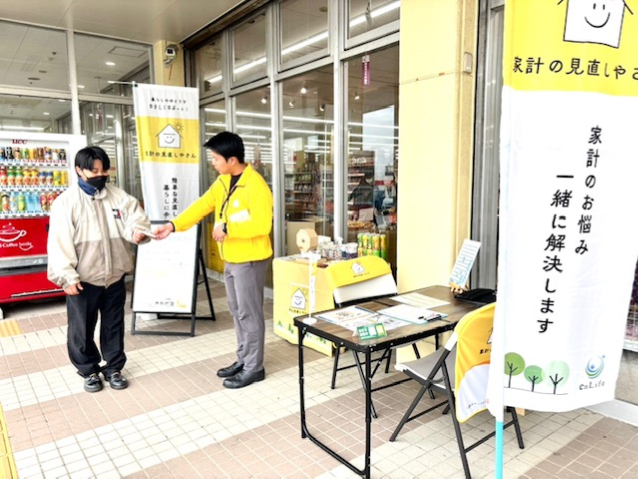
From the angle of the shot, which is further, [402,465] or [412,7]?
[412,7]

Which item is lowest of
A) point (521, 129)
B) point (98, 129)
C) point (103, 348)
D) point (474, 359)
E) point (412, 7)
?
point (103, 348)

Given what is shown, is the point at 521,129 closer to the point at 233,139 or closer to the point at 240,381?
the point at 233,139

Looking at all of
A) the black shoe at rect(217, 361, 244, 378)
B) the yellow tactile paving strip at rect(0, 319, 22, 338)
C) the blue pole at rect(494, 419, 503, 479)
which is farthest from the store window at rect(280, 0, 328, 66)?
the yellow tactile paving strip at rect(0, 319, 22, 338)

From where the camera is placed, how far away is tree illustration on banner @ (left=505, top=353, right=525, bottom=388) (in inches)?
67.4

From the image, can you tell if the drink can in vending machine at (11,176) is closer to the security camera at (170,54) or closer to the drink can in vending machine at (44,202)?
the drink can in vending machine at (44,202)

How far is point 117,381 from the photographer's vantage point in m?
3.32

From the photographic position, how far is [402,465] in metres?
2.38

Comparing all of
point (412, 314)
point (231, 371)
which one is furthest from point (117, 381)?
point (412, 314)

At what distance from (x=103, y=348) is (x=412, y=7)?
3.39 meters

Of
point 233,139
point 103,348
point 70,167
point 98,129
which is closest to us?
point 233,139

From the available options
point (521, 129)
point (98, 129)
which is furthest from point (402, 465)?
point (98, 129)

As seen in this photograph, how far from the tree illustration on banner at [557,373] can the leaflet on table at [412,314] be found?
0.77m

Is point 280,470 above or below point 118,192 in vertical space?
below

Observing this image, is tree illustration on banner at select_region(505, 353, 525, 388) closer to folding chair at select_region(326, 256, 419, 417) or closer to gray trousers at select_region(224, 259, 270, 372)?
folding chair at select_region(326, 256, 419, 417)
